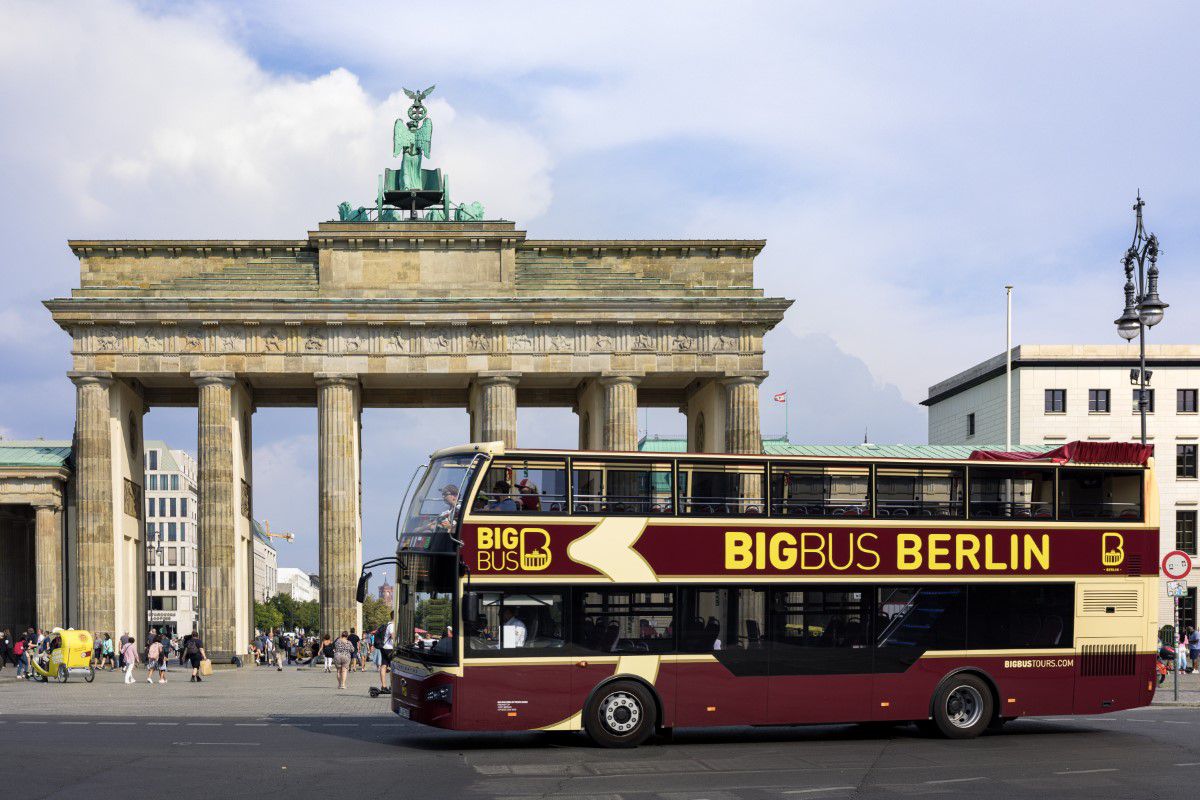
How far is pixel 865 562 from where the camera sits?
2383cm

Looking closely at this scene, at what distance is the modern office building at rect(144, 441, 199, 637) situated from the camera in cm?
15350

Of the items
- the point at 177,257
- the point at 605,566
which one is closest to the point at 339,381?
the point at 177,257

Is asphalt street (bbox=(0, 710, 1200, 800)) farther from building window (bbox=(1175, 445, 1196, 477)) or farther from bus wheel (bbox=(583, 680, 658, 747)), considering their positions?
building window (bbox=(1175, 445, 1196, 477))

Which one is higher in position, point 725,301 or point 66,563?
point 725,301

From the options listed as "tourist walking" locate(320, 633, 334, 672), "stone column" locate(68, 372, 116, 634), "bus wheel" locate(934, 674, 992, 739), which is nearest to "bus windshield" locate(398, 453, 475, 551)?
"bus wheel" locate(934, 674, 992, 739)

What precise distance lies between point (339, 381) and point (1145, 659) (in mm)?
40978

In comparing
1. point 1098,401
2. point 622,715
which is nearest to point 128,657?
point 622,715

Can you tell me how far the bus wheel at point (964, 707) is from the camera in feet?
80.7

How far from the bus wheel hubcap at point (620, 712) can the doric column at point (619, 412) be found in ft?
123

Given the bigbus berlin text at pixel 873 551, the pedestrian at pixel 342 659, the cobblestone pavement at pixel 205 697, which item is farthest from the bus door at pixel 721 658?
the pedestrian at pixel 342 659

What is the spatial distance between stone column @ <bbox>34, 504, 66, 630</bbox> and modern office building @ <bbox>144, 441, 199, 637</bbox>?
9310 cm

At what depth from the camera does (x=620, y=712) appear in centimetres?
2333

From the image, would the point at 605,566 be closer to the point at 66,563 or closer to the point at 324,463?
→ the point at 324,463

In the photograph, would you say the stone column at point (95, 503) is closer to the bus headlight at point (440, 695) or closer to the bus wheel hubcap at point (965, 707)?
the bus headlight at point (440, 695)
